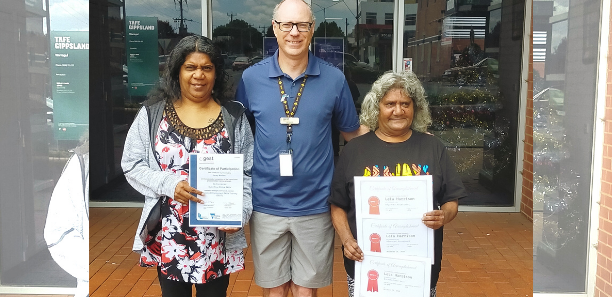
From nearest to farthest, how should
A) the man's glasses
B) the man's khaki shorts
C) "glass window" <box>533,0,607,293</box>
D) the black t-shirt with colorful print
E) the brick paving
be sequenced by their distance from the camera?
1. the black t-shirt with colorful print
2. the man's glasses
3. the man's khaki shorts
4. "glass window" <box>533,0,607,293</box>
5. the brick paving

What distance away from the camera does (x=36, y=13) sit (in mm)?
2963

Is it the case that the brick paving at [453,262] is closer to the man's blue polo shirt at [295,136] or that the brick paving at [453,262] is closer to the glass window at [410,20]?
the man's blue polo shirt at [295,136]

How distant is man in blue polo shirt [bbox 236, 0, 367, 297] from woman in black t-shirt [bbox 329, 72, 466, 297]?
0.61ft

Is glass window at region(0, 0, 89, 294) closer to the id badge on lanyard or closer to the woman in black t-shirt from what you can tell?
the id badge on lanyard

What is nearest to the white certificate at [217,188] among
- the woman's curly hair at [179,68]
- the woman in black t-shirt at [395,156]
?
the woman's curly hair at [179,68]

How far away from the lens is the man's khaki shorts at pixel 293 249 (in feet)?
9.59

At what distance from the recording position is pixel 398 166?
262 centimetres

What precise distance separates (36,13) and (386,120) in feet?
6.20

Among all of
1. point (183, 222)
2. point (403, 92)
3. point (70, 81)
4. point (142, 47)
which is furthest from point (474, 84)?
point (70, 81)

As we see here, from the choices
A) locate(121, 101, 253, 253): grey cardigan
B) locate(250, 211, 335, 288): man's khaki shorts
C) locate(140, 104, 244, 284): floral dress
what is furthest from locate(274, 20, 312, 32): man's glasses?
locate(250, 211, 335, 288): man's khaki shorts

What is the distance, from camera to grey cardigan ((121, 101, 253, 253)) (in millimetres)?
2604

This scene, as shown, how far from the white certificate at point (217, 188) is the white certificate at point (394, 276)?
63 cm

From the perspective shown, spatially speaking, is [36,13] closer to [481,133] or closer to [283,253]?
[283,253]

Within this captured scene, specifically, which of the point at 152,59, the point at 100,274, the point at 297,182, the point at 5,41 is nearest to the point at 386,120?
the point at 297,182
